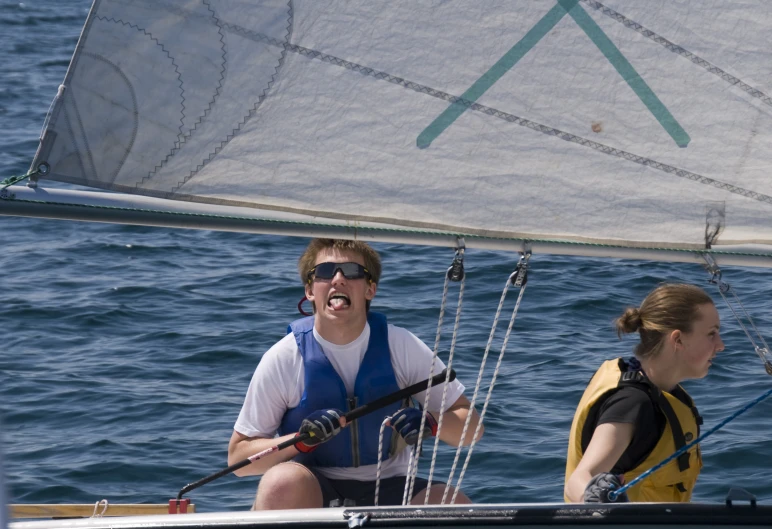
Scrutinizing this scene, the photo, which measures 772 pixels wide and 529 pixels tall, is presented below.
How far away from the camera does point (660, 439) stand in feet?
9.02

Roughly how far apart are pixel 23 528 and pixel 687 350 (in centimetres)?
153

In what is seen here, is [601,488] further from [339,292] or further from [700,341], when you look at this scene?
[339,292]

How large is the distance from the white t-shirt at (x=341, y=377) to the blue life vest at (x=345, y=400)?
19mm

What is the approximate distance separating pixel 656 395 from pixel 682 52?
81 centimetres

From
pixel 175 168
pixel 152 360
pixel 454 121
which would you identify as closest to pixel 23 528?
pixel 175 168

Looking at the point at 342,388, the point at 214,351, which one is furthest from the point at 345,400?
the point at 214,351

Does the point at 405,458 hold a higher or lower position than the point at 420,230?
lower

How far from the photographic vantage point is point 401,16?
2.37m

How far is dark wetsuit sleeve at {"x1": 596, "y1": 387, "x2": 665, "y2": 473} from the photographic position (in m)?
2.67

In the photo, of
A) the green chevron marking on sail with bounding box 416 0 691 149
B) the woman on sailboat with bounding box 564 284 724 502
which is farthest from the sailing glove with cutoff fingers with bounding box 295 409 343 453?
the green chevron marking on sail with bounding box 416 0 691 149

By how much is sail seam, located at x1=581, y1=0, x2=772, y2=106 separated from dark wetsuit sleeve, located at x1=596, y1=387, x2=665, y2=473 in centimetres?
73

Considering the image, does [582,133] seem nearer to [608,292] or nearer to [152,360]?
[152,360]

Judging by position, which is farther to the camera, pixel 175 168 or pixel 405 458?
pixel 405 458

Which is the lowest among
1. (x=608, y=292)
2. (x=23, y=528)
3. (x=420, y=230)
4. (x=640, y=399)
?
(x=23, y=528)
